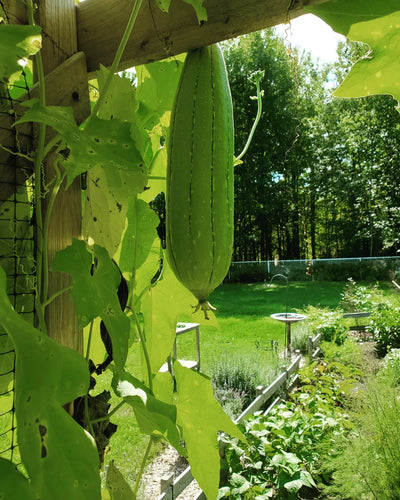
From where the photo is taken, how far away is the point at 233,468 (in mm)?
2154

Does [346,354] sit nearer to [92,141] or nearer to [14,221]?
[14,221]

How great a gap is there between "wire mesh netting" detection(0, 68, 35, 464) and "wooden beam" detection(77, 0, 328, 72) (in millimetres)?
112

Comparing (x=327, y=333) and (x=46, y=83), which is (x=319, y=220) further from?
(x=46, y=83)

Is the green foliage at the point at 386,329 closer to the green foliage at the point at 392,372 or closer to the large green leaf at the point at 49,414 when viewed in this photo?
the green foliage at the point at 392,372

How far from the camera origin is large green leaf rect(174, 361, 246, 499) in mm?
625

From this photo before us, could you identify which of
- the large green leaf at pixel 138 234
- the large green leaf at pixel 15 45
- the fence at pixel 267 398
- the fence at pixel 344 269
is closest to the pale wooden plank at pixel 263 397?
the fence at pixel 267 398

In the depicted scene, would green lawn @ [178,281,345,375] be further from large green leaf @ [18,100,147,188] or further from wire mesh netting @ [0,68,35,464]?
large green leaf @ [18,100,147,188]

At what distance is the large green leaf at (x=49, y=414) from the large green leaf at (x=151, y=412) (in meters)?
0.10

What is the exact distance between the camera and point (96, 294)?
45 centimetres

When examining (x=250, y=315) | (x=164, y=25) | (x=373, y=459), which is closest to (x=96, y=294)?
(x=164, y=25)

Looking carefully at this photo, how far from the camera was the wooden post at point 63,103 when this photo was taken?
21.5 inches

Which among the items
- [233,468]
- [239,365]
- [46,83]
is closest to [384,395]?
[233,468]

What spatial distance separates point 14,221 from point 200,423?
1.30 feet

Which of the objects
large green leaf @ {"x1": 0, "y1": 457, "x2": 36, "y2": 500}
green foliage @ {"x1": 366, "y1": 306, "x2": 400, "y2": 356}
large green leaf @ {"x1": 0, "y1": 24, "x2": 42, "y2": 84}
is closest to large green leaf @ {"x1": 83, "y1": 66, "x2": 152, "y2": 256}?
large green leaf @ {"x1": 0, "y1": 24, "x2": 42, "y2": 84}
